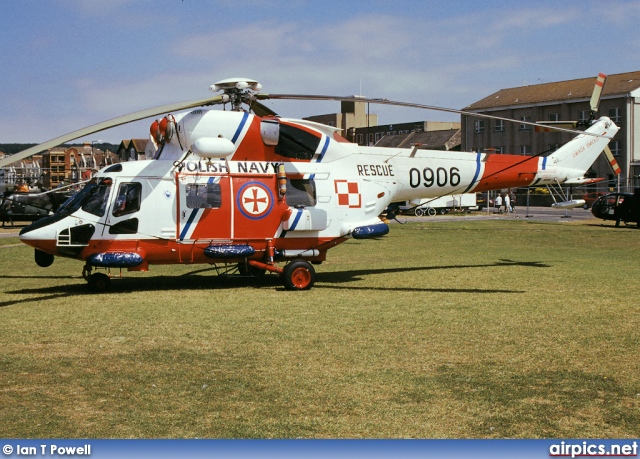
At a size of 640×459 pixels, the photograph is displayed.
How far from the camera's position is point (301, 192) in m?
16.1

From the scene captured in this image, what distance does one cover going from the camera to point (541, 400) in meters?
7.53

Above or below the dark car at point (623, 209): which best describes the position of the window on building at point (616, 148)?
above

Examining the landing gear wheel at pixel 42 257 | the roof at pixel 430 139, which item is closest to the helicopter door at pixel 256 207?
the landing gear wheel at pixel 42 257

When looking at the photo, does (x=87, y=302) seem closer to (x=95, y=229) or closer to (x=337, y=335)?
(x=95, y=229)

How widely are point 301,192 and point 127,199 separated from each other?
380 cm

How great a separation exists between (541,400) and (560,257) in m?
15.2

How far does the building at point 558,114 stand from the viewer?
236 feet

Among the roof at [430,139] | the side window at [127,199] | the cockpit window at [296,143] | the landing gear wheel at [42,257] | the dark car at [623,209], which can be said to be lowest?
the landing gear wheel at [42,257]

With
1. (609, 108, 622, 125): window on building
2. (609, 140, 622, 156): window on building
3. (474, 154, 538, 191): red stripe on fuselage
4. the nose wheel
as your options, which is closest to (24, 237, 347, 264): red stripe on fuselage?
the nose wheel

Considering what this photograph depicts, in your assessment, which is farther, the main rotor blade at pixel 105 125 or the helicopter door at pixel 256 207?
the helicopter door at pixel 256 207

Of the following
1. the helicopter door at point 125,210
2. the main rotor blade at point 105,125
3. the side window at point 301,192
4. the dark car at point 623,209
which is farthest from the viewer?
the dark car at point 623,209

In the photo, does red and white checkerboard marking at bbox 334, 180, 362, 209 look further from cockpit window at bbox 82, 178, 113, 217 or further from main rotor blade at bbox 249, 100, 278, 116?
cockpit window at bbox 82, 178, 113, 217

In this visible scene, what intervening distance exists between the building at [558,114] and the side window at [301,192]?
5454 centimetres

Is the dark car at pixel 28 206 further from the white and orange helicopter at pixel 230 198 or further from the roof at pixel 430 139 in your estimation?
the roof at pixel 430 139
